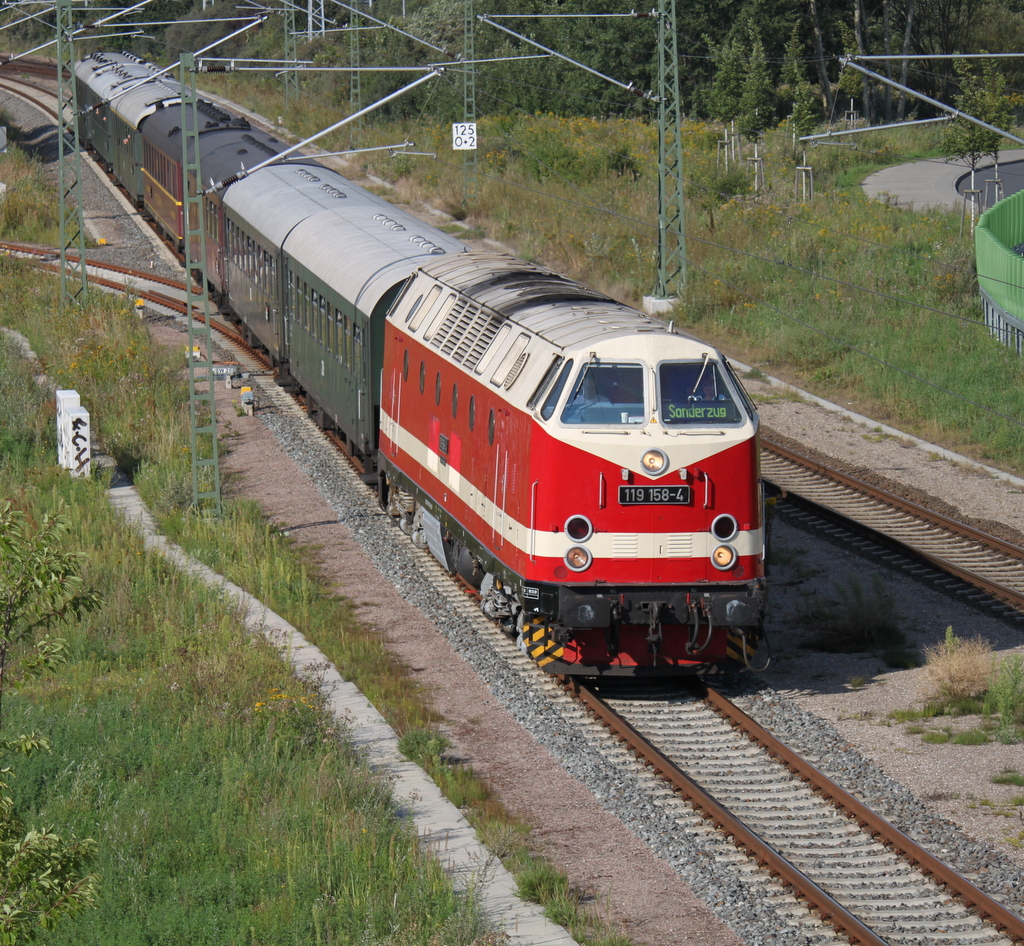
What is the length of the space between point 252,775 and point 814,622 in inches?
277

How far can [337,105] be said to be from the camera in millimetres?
63750

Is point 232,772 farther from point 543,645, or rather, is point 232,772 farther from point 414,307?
point 414,307

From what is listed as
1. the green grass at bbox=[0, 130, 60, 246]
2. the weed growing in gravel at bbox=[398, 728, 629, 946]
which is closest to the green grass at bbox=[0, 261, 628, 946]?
the weed growing in gravel at bbox=[398, 728, 629, 946]

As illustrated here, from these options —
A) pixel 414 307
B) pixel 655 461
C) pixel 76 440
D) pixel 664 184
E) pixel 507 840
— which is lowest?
pixel 507 840

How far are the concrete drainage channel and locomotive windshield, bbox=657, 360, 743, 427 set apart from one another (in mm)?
3712

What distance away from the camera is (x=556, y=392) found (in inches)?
486

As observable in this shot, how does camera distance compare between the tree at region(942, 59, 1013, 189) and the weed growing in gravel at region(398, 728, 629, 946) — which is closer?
the weed growing in gravel at region(398, 728, 629, 946)

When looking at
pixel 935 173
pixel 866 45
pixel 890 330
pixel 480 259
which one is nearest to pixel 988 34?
pixel 866 45

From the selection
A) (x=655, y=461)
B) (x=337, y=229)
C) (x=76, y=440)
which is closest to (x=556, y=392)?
(x=655, y=461)

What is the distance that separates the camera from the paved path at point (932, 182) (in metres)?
43.5

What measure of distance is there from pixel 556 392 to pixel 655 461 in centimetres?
104

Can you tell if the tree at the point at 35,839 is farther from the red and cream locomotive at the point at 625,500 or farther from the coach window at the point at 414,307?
the coach window at the point at 414,307

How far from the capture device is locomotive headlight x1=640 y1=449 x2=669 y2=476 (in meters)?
12.2

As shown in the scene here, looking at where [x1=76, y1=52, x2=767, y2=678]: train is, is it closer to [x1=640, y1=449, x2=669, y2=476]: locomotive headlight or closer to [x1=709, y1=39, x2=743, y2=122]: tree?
[x1=640, y1=449, x2=669, y2=476]: locomotive headlight
